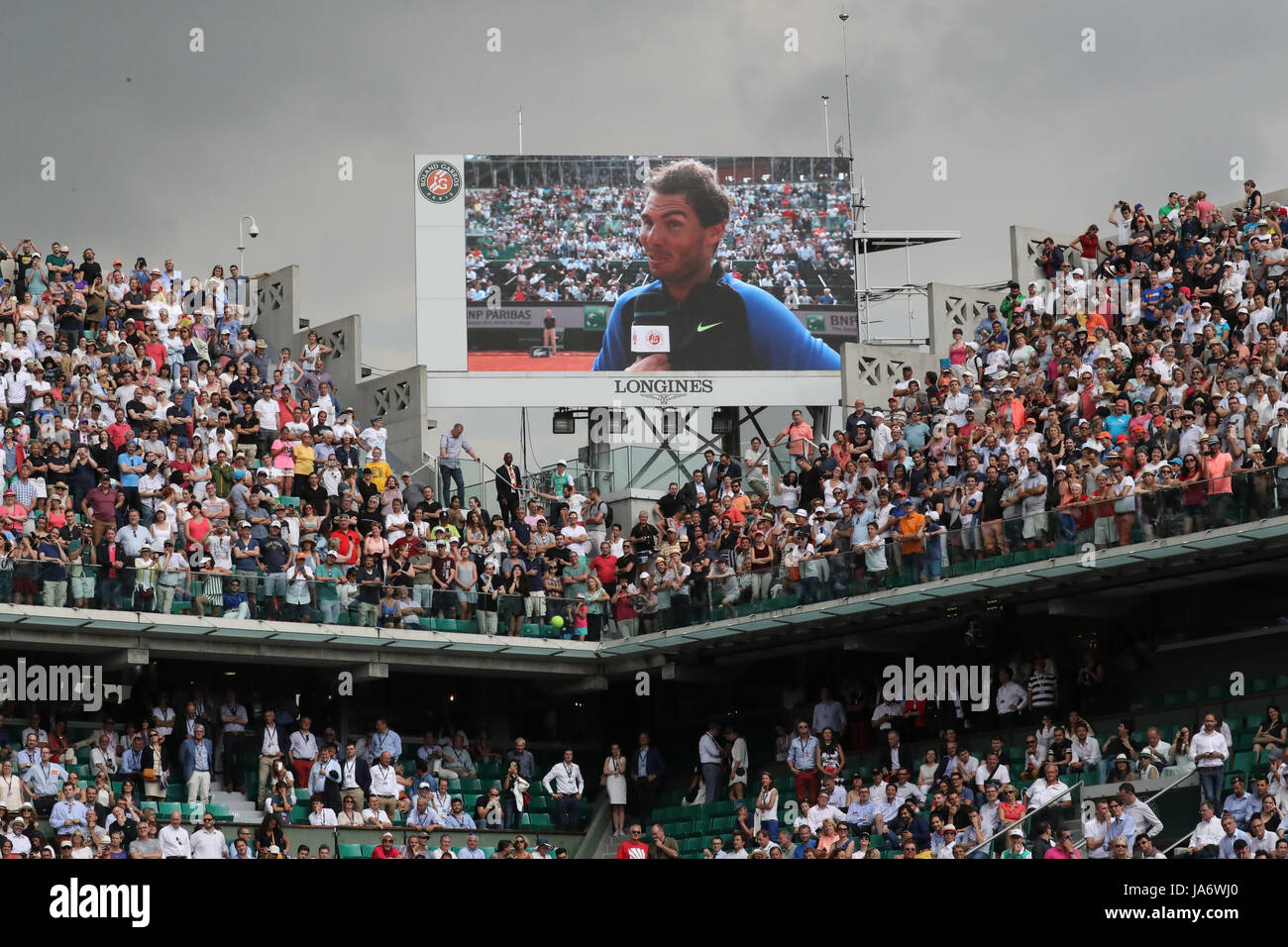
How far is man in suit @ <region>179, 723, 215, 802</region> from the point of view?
25.0 m

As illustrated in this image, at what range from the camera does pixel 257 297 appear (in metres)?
34.8

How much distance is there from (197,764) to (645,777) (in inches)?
248

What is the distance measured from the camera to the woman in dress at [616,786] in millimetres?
27828

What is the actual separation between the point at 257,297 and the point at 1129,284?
1493 cm

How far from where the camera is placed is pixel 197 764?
25.3 metres

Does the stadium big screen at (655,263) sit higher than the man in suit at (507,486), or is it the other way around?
the stadium big screen at (655,263)

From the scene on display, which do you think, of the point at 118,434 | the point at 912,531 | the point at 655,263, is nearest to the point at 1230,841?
the point at 912,531

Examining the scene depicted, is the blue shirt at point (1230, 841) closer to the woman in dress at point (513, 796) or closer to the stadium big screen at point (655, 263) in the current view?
the woman in dress at point (513, 796)

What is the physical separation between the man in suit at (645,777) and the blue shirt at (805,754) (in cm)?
258
